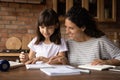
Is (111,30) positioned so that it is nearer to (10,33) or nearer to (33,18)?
(33,18)

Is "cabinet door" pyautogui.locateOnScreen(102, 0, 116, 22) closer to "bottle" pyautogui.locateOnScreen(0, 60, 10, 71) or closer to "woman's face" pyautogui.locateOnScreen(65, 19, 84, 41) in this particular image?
"woman's face" pyautogui.locateOnScreen(65, 19, 84, 41)

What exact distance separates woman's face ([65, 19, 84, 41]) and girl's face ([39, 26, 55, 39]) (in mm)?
134

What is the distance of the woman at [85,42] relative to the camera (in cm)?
212

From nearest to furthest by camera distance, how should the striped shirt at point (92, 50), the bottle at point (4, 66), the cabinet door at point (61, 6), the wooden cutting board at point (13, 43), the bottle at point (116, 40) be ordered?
the bottle at point (4, 66) → the striped shirt at point (92, 50) → the wooden cutting board at point (13, 43) → the cabinet door at point (61, 6) → the bottle at point (116, 40)

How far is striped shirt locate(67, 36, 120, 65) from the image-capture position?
6.91ft

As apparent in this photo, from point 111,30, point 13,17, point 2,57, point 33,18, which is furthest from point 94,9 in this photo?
point 2,57

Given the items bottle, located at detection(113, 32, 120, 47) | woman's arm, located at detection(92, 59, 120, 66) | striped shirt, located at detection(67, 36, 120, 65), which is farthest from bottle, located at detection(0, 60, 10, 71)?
bottle, located at detection(113, 32, 120, 47)

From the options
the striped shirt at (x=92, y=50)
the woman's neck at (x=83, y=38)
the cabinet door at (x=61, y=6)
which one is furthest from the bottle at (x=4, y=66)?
the cabinet door at (x=61, y=6)

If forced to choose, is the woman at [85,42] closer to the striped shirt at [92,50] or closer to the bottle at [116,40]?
the striped shirt at [92,50]

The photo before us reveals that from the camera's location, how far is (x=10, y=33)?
3941 millimetres

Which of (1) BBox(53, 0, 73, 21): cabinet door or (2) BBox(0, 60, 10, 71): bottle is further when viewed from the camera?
(1) BBox(53, 0, 73, 21): cabinet door

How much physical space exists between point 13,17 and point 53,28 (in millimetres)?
1875

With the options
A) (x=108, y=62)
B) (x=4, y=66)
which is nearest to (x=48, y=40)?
(x=108, y=62)

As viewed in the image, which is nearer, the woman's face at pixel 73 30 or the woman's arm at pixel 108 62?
the woman's arm at pixel 108 62
